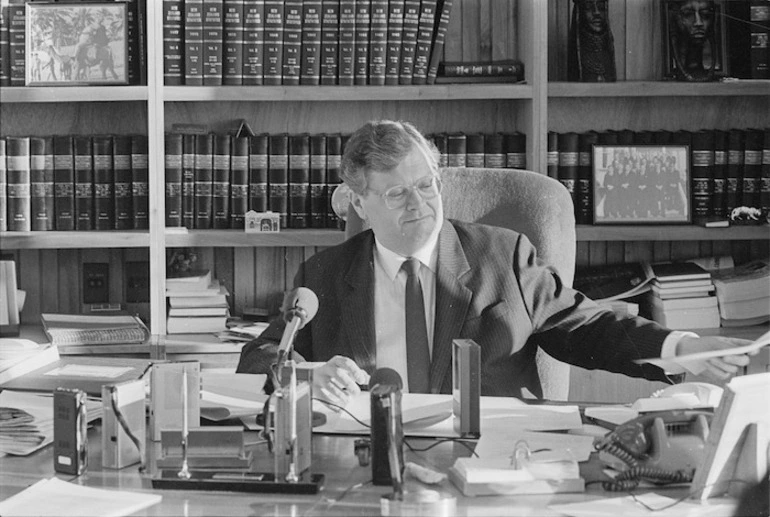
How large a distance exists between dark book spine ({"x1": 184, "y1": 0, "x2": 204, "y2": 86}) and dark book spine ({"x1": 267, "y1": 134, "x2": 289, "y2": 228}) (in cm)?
28

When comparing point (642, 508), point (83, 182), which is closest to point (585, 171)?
point (83, 182)

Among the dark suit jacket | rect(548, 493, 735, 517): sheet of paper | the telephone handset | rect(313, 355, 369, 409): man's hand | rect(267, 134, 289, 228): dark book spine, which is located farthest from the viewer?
rect(267, 134, 289, 228): dark book spine

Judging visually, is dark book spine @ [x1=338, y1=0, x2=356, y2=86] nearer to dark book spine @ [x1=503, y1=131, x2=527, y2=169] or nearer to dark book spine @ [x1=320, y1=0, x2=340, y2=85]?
dark book spine @ [x1=320, y1=0, x2=340, y2=85]

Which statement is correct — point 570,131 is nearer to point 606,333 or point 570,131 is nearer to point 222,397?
point 606,333

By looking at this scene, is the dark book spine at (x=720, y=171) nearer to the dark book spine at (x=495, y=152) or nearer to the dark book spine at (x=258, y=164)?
the dark book spine at (x=495, y=152)

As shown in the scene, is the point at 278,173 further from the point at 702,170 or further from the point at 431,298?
the point at 702,170

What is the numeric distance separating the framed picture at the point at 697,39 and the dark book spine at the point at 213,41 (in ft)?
4.32

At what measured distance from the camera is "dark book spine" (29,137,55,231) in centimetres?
333

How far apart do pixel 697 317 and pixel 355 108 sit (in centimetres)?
120

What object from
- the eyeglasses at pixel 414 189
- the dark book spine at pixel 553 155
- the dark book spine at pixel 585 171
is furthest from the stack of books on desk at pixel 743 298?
the eyeglasses at pixel 414 189

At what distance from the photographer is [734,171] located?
11.2 ft

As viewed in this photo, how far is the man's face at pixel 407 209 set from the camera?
2.43 metres

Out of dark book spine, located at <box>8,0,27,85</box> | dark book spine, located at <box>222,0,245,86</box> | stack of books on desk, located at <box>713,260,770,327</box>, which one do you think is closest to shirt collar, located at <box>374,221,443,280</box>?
dark book spine, located at <box>222,0,245,86</box>

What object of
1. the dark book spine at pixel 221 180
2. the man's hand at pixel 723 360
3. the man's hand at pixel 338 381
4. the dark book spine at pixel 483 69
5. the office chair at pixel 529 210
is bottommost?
the man's hand at pixel 338 381
